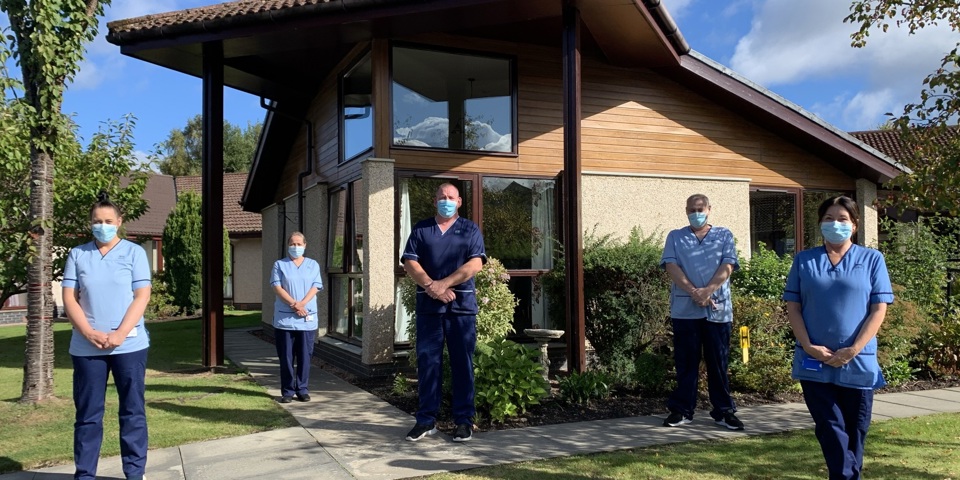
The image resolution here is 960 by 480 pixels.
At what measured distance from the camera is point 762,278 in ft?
27.9

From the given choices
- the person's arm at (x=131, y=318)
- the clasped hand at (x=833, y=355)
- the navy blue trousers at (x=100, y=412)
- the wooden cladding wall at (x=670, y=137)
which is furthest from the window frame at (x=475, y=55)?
the clasped hand at (x=833, y=355)

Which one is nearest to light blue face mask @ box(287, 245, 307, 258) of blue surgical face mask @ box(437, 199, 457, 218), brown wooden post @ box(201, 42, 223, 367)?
brown wooden post @ box(201, 42, 223, 367)

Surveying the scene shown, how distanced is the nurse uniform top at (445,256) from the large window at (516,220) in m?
3.23

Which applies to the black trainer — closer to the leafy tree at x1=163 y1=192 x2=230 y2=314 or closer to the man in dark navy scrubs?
the man in dark navy scrubs

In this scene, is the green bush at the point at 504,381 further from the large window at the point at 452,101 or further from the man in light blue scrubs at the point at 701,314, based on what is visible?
the large window at the point at 452,101

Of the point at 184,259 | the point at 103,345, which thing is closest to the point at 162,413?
the point at 103,345

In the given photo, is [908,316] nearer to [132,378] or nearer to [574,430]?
[574,430]

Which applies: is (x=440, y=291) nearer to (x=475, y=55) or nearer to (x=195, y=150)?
(x=475, y=55)

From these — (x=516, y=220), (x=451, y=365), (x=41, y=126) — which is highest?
(x=41, y=126)

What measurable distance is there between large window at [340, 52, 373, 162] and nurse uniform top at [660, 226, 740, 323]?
429 cm

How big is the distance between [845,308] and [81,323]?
4.51 meters

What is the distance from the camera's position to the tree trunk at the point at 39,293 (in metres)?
6.90

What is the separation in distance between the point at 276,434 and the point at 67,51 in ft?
14.3

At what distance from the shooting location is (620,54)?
9.37 metres
